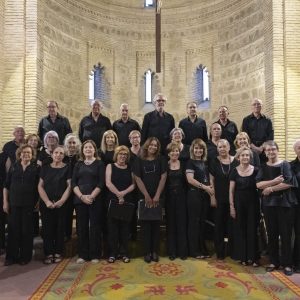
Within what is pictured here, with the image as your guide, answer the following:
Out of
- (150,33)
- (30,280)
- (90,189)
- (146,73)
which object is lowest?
(30,280)

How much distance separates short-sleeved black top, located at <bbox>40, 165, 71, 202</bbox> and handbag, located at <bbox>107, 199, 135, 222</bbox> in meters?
0.76

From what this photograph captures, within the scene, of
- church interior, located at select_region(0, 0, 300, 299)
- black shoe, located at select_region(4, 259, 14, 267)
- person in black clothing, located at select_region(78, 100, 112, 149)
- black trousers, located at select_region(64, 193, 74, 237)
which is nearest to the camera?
black shoe, located at select_region(4, 259, 14, 267)

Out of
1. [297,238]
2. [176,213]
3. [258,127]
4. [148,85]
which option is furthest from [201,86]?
[297,238]

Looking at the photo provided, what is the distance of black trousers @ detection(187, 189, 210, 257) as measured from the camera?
240 inches

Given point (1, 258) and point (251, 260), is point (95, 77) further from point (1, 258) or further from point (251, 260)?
point (251, 260)

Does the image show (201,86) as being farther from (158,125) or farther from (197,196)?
(197,196)

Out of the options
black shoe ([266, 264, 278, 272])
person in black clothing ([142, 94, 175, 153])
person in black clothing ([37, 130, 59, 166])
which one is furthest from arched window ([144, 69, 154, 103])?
black shoe ([266, 264, 278, 272])

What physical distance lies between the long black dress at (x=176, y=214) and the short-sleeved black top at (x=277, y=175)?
1104 mm

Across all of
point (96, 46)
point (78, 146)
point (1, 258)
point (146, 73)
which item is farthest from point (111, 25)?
point (1, 258)

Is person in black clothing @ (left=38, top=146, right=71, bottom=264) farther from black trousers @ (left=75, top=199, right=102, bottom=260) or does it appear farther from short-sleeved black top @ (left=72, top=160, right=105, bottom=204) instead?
black trousers @ (left=75, top=199, right=102, bottom=260)

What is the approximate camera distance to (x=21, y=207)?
5.98 meters

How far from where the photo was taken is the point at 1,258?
248 inches

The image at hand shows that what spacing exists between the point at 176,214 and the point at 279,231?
1436 millimetres

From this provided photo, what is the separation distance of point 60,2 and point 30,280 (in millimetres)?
10132
